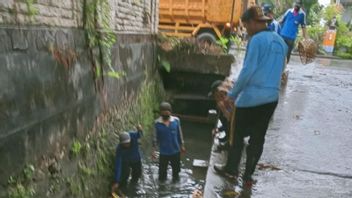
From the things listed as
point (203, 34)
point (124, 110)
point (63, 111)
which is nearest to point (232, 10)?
point (203, 34)

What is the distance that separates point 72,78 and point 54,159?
0.93 meters

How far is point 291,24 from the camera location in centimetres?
911

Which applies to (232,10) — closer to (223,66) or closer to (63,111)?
(223,66)

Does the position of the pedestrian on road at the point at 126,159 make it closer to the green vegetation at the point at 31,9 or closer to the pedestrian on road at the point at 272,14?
the green vegetation at the point at 31,9

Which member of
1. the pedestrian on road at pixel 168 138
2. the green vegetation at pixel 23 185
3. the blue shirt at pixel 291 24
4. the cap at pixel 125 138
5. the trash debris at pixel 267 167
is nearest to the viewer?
the green vegetation at pixel 23 185

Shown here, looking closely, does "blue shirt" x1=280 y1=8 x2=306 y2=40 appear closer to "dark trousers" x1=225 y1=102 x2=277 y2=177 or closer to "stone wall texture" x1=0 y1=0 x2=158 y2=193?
"stone wall texture" x1=0 y1=0 x2=158 y2=193

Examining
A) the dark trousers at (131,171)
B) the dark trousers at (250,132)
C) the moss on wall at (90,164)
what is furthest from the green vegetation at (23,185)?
the dark trousers at (131,171)

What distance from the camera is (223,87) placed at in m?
5.57

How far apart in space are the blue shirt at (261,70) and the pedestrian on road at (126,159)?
2373 mm

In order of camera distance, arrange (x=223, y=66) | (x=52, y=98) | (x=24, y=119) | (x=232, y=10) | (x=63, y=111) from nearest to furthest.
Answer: (x=24, y=119) → (x=52, y=98) → (x=63, y=111) → (x=223, y=66) → (x=232, y=10)

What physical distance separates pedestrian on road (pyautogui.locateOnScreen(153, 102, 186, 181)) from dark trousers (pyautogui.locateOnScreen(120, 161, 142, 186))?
0.40 metres

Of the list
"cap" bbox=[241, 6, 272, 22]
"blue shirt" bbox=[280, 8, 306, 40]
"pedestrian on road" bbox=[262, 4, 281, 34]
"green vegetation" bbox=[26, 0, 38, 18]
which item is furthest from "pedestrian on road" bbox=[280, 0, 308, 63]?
"green vegetation" bbox=[26, 0, 38, 18]

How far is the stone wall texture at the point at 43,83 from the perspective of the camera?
10.3ft

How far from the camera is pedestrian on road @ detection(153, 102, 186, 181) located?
6.06 meters
